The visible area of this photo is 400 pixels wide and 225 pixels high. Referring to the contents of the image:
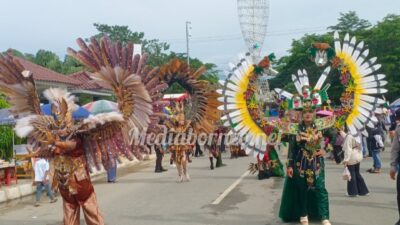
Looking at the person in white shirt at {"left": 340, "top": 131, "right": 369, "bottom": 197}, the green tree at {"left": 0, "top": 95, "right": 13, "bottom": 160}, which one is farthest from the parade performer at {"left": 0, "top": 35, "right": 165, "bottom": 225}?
the green tree at {"left": 0, "top": 95, "right": 13, "bottom": 160}

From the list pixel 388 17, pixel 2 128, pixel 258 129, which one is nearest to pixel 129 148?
pixel 258 129

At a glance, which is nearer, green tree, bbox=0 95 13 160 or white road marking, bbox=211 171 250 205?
white road marking, bbox=211 171 250 205

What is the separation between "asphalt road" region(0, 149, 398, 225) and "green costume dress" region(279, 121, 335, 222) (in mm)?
364

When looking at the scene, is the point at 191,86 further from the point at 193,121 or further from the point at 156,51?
the point at 156,51

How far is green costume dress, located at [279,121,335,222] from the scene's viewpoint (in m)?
6.93

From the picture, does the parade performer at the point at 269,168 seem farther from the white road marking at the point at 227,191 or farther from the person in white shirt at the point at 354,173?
the person in white shirt at the point at 354,173

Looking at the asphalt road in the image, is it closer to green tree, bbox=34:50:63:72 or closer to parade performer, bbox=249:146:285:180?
parade performer, bbox=249:146:285:180

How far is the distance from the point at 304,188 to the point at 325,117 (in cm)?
106

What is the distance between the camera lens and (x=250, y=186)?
37.9 ft

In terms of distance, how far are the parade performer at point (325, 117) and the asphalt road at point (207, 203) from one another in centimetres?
80

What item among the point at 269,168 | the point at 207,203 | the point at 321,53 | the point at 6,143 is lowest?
the point at 207,203

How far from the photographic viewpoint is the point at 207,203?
9.38 metres

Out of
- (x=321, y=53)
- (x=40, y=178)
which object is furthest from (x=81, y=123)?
(x=40, y=178)

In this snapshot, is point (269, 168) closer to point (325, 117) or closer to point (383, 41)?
point (325, 117)
